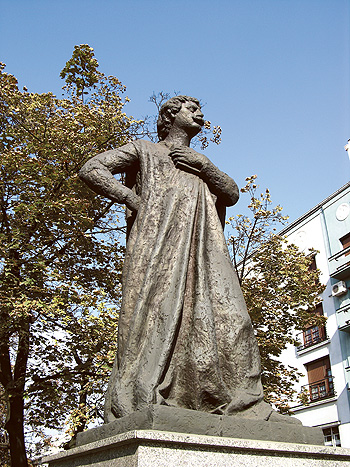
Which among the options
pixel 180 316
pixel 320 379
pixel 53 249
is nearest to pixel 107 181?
pixel 180 316

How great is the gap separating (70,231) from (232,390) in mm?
9996

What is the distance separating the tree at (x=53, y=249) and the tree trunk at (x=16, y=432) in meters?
0.02

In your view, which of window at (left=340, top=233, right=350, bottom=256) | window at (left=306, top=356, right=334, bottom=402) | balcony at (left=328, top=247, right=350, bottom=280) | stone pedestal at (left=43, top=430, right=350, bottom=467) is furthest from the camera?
window at (left=340, top=233, right=350, bottom=256)

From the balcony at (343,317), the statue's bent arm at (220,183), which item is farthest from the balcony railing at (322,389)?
the statue's bent arm at (220,183)

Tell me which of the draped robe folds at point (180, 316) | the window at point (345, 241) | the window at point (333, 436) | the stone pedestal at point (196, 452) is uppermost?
the window at point (345, 241)

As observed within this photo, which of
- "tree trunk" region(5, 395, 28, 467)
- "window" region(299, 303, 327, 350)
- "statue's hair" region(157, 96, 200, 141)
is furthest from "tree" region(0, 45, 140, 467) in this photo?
"window" region(299, 303, 327, 350)

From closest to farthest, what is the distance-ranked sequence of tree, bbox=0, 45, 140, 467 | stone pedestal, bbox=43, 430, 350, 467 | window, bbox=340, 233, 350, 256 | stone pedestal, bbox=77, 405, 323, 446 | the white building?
1. stone pedestal, bbox=43, 430, 350, 467
2. stone pedestal, bbox=77, 405, 323, 446
3. tree, bbox=0, 45, 140, 467
4. the white building
5. window, bbox=340, 233, 350, 256

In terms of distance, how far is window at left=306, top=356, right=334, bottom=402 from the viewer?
24172mm

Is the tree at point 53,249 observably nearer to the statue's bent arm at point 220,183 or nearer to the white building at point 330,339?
the statue's bent arm at point 220,183

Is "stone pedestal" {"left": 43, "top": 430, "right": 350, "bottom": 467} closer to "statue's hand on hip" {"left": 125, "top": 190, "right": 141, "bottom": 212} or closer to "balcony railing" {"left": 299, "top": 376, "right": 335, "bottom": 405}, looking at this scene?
"statue's hand on hip" {"left": 125, "top": 190, "right": 141, "bottom": 212}

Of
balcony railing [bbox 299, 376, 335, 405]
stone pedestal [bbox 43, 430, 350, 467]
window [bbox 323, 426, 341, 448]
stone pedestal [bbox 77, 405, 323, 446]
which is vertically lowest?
stone pedestal [bbox 43, 430, 350, 467]

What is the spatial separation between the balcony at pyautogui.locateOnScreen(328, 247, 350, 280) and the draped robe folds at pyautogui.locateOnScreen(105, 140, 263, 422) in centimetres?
2240

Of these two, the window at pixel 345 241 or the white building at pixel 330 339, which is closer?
the white building at pixel 330 339

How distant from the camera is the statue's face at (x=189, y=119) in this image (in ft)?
14.8
